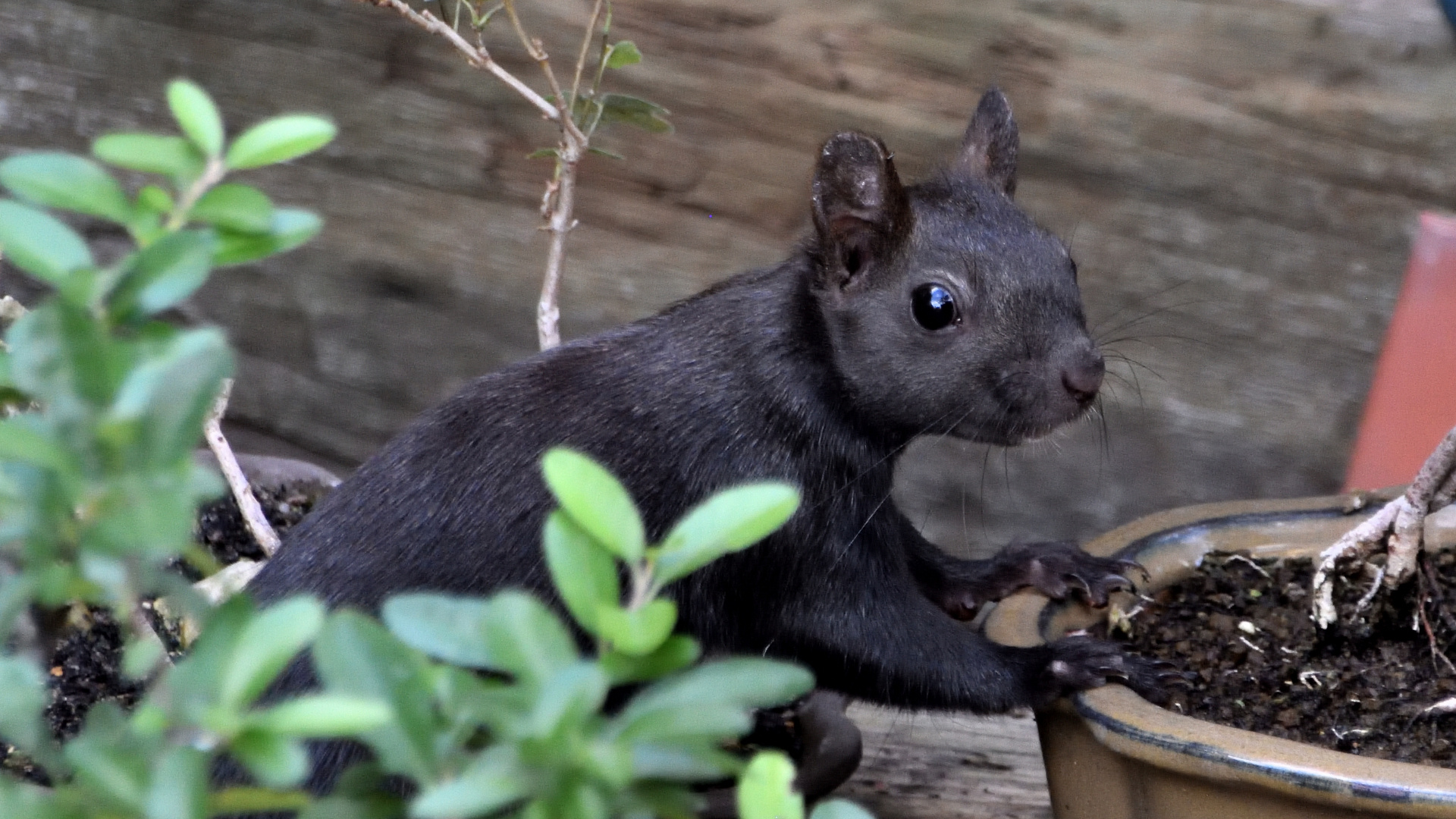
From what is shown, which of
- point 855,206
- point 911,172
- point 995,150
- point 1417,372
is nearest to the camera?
point 855,206

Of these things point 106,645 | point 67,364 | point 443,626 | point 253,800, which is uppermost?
point 67,364

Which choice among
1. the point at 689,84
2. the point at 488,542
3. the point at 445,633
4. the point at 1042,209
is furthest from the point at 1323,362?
the point at 445,633

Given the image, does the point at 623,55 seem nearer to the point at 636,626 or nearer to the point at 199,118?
the point at 199,118

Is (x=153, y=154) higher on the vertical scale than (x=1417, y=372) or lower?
higher

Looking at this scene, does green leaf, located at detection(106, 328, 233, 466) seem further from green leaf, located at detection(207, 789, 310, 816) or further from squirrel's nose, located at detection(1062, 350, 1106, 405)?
squirrel's nose, located at detection(1062, 350, 1106, 405)

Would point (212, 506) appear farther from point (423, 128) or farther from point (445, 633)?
point (445, 633)

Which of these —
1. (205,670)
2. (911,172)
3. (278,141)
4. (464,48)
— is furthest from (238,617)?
(911,172)
